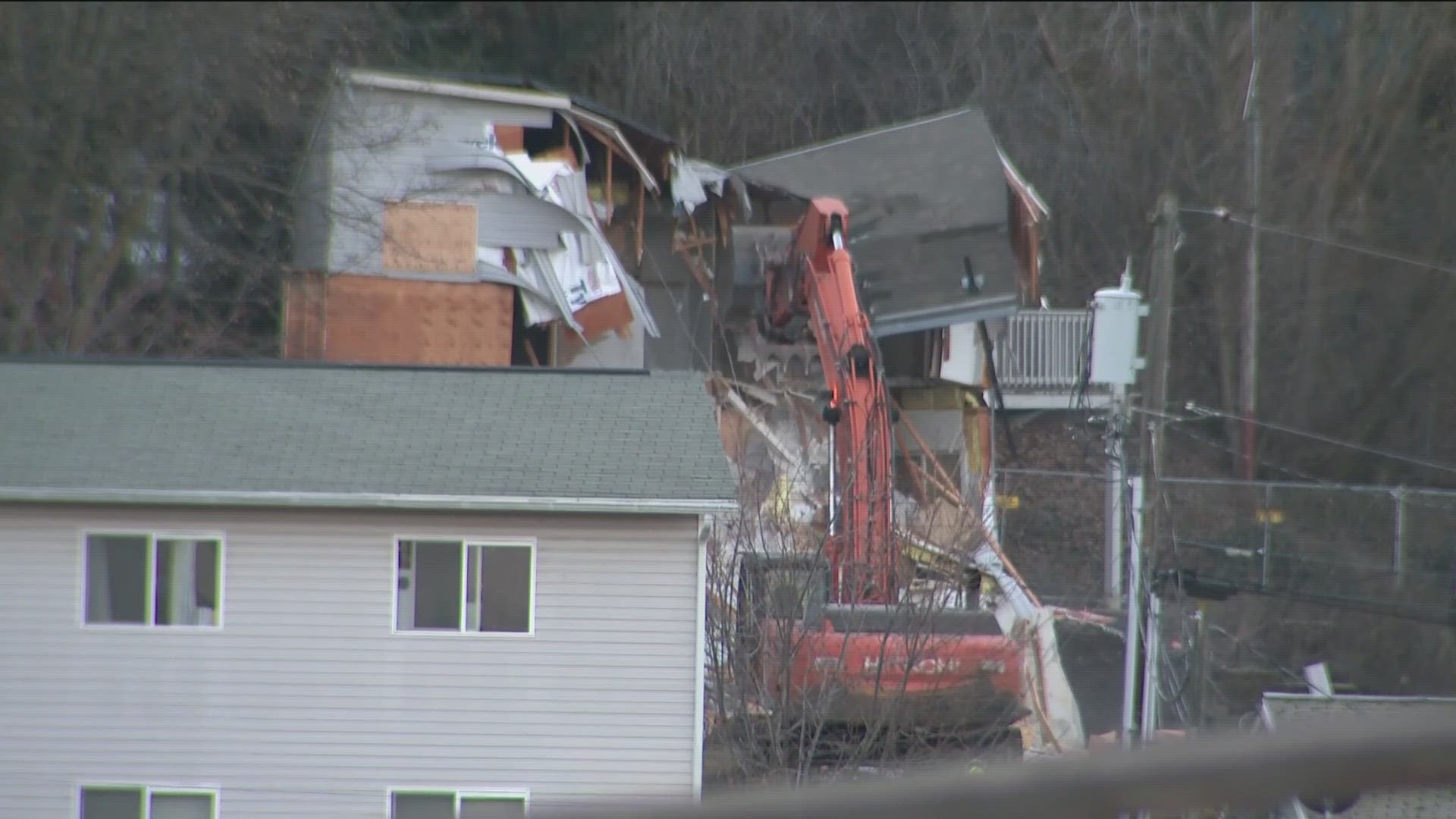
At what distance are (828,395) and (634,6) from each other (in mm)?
25362

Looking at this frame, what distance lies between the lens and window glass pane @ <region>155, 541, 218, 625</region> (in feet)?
45.3

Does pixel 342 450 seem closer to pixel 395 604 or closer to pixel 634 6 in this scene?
pixel 395 604

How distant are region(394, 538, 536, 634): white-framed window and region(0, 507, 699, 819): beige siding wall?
0.37 feet

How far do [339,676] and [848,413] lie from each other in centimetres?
748

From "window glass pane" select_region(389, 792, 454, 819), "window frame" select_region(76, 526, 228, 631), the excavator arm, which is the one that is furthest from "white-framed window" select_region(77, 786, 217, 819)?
the excavator arm

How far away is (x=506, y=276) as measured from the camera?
23891 millimetres

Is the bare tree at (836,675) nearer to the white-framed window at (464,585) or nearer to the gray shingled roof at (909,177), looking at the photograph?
the white-framed window at (464,585)

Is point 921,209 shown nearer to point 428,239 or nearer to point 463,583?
point 428,239

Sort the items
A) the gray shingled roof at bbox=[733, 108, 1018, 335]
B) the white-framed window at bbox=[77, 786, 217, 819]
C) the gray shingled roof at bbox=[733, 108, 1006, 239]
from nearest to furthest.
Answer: the white-framed window at bbox=[77, 786, 217, 819], the gray shingled roof at bbox=[733, 108, 1018, 335], the gray shingled roof at bbox=[733, 108, 1006, 239]

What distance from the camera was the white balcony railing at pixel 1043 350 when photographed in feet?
115

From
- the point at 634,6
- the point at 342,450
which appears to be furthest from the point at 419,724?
the point at 634,6

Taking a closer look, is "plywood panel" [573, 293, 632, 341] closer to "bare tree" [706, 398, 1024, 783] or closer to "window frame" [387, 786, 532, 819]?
"bare tree" [706, 398, 1024, 783]

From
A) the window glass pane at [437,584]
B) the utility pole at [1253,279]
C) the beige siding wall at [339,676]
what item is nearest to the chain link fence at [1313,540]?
the beige siding wall at [339,676]

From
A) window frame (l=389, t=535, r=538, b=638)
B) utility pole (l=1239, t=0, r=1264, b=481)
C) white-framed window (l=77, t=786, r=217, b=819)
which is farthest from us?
utility pole (l=1239, t=0, r=1264, b=481)
